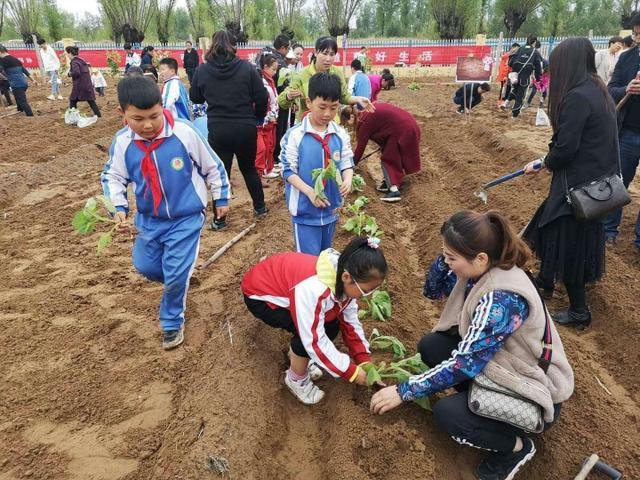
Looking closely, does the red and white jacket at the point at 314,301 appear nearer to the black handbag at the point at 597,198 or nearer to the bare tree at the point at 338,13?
the black handbag at the point at 597,198

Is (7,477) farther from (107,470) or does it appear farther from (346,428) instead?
(346,428)

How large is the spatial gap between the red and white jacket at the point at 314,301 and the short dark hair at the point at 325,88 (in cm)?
107

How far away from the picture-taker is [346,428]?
254cm

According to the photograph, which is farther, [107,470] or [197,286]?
[197,286]

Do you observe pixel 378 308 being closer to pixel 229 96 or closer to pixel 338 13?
pixel 229 96

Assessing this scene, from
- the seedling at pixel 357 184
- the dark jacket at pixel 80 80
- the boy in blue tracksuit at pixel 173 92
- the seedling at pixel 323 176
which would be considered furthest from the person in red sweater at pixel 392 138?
the dark jacket at pixel 80 80

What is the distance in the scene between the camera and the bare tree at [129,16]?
3172cm

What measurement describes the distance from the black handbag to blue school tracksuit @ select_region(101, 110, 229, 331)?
2379mm

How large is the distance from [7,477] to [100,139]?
28.2 ft

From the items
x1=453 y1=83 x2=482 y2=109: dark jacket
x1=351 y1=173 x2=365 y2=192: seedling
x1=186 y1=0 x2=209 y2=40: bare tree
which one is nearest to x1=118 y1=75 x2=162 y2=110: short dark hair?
x1=351 y1=173 x2=365 y2=192: seedling

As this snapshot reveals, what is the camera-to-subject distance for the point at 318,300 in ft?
7.68

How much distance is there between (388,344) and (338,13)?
117 ft

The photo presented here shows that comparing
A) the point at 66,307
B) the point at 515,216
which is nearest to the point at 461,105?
the point at 515,216

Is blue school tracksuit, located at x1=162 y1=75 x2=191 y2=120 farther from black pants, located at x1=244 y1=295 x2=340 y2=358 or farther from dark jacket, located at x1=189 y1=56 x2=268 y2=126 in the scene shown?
black pants, located at x1=244 y1=295 x2=340 y2=358
